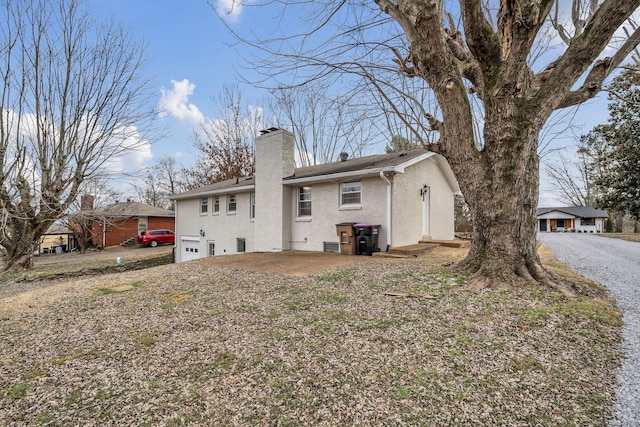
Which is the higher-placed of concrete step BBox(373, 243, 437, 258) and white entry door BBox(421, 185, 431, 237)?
white entry door BBox(421, 185, 431, 237)

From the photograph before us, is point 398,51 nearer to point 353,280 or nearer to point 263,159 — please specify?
point 353,280

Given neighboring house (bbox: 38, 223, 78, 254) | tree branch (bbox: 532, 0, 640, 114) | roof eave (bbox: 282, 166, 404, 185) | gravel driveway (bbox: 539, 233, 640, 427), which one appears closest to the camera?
gravel driveway (bbox: 539, 233, 640, 427)

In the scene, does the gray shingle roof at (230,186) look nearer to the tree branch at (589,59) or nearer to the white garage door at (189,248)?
the white garage door at (189,248)

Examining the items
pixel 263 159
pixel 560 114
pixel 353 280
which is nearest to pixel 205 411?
pixel 353 280

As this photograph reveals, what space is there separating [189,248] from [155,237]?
11.0 metres

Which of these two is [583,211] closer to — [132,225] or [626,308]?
[626,308]

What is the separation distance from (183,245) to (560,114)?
18.2 m

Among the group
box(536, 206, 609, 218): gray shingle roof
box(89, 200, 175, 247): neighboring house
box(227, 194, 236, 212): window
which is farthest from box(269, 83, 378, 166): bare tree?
box(536, 206, 609, 218): gray shingle roof

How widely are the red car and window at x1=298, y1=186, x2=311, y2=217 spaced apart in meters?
17.7

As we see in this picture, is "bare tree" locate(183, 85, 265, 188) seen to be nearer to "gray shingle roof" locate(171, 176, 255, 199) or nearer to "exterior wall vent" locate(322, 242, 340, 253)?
"gray shingle roof" locate(171, 176, 255, 199)

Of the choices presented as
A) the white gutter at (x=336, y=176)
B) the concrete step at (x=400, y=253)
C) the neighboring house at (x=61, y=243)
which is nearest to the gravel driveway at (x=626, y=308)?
the concrete step at (x=400, y=253)

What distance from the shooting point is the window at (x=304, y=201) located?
39.7ft

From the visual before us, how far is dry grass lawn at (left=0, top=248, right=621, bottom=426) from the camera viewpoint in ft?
7.34

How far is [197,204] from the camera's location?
1720 centimetres
